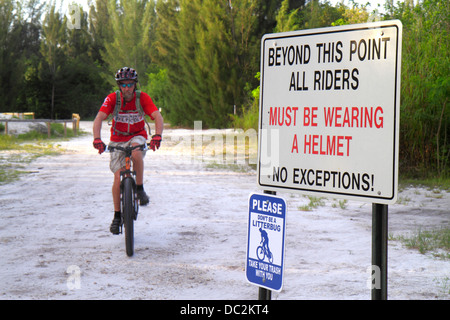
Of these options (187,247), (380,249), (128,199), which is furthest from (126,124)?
(380,249)

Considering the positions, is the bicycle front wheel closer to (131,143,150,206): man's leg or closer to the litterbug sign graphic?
(131,143,150,206): man's leg

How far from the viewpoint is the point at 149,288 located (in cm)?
492

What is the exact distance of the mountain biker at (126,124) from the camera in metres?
6.45

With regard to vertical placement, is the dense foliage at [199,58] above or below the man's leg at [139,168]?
above

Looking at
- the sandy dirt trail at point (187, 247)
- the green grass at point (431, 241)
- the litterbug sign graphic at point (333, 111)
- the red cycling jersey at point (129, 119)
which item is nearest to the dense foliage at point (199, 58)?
the sandy dirt trail at point (187, 247)

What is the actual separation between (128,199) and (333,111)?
12.3ft

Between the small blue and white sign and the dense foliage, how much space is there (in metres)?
9.39

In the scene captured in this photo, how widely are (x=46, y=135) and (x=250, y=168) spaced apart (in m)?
14.5

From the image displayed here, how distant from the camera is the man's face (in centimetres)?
646

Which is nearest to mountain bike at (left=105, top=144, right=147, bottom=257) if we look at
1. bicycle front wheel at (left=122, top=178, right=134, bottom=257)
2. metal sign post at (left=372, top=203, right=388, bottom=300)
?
bicycle front wheel at (left=122, top=178, right=134, bottom=257)

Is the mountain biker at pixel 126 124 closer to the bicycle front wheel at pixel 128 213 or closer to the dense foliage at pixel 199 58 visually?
the bicycle front wheel at pixel 128 213

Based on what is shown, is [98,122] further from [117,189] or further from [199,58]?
[199,58]

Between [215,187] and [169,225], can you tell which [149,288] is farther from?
[215,187]

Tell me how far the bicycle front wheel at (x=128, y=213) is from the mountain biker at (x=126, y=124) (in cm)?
23
